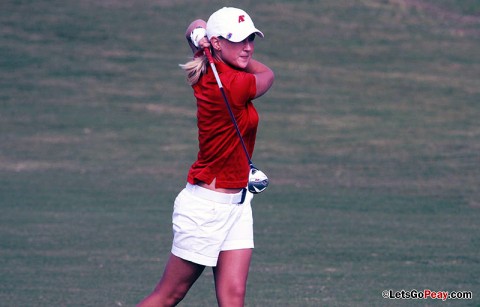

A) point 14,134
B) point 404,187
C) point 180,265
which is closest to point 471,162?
point 404,187

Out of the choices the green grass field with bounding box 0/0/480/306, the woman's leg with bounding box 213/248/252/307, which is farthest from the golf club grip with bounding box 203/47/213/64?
the green grass field with bounding box 0/0/480/306

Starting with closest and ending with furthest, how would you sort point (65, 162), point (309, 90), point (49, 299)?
point (49, 299), point (65, 162), point (309, 90)

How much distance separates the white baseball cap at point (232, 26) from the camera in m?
5.38

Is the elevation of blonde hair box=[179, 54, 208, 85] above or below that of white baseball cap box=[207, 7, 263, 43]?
below

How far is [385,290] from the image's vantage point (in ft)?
25.8

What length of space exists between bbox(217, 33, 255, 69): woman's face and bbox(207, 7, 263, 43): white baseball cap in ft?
0.14

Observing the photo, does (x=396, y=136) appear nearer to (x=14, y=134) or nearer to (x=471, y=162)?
(x=471, y=162)

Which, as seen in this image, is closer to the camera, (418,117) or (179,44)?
(418,117)

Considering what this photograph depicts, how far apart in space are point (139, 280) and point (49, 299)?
885mm

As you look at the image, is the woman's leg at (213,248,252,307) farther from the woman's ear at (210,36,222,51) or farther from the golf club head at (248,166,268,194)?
the woman's ear at (210,36,222,51)

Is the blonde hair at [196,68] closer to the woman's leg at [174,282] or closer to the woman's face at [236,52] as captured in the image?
the woman's face at [236,52]

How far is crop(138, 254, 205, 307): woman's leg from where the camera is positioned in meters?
5.53

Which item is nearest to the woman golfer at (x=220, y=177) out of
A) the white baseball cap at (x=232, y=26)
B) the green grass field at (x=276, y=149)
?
the white baseball cap at (x=232, y=26)

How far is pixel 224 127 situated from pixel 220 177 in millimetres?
290
